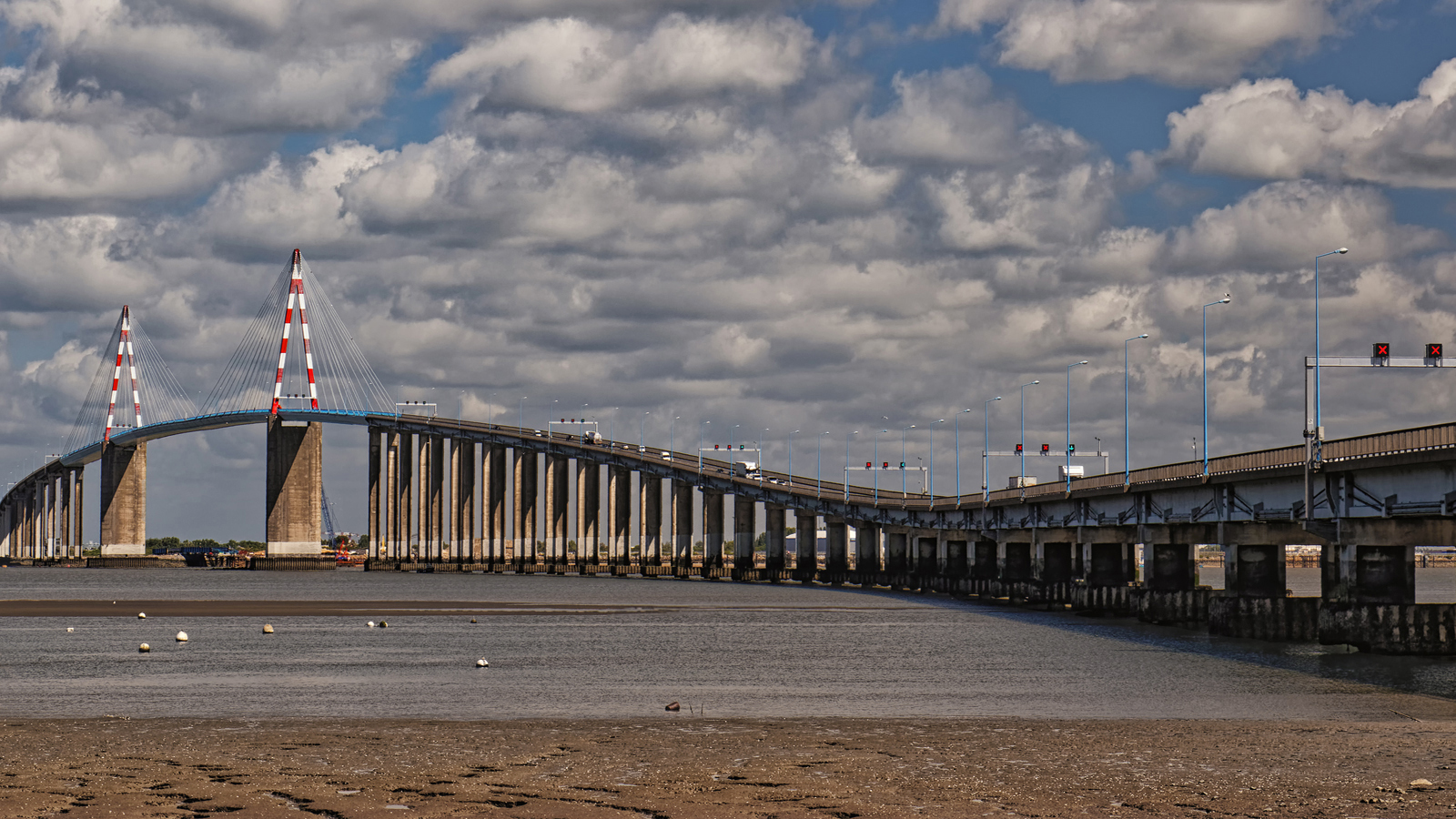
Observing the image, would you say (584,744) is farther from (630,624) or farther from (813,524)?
(813,524)

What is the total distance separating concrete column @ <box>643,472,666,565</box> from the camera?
7598 inches

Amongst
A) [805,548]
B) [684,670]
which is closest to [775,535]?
[805,548]

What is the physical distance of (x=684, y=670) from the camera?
1913 inches

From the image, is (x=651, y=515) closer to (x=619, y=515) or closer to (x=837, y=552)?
(x=619, y=515)

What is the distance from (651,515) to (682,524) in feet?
17.0

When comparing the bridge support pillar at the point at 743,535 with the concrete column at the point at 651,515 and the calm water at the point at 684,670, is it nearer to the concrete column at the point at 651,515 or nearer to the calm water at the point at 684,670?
the concrete column at the point at 651,515

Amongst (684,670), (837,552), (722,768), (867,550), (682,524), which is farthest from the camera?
(682,524)

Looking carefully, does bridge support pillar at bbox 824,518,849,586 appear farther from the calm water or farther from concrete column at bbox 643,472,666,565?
the calm water

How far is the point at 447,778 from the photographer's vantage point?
23.6m

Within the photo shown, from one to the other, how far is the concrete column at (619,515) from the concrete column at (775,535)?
25952 mm

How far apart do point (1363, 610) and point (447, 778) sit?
40303mm

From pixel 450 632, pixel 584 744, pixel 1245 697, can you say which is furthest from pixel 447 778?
pixel 450 632

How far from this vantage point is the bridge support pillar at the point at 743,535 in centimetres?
17600

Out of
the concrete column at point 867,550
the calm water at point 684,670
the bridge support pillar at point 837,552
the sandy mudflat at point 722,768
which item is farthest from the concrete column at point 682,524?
the sandy mudflat at point 722,768
